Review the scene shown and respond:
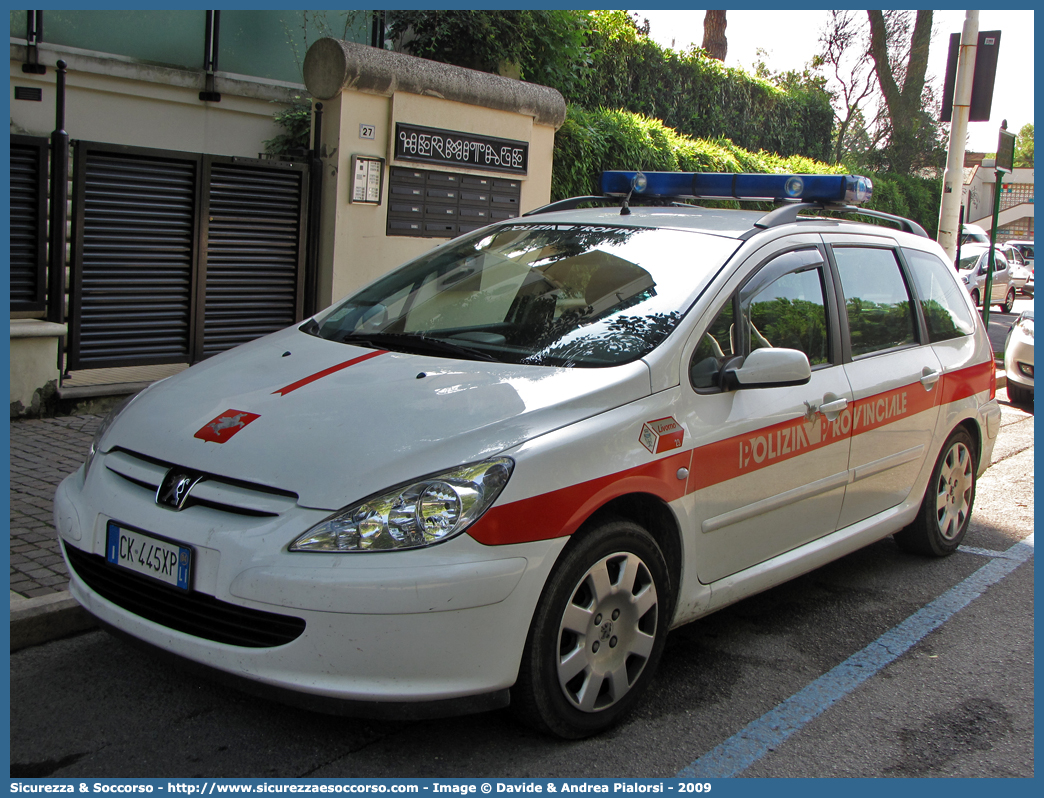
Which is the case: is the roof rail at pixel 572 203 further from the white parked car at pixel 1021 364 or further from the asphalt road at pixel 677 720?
the white parked car at pixel 1021 364

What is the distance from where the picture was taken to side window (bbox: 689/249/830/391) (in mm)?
3594

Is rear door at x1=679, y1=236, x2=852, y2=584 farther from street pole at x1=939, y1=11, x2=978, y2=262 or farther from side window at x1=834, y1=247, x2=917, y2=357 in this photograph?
street pole at x1=939, y1=11, x2=978, y2=262

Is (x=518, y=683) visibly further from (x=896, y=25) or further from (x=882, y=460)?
(x=896, y=25)

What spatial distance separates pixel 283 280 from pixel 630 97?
25.3 feet

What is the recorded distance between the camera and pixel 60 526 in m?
3.28

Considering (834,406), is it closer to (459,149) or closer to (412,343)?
(412,343)

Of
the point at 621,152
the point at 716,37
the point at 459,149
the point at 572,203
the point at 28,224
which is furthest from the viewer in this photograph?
the point at 716,37

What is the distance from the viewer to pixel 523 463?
2881 millimetres

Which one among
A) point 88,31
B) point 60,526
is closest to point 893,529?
point 60,526

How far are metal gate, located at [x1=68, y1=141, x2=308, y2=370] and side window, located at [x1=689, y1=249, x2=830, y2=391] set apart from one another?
4923mm

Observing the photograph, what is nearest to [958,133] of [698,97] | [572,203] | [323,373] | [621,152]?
[621,152]

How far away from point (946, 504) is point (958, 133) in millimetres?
7115

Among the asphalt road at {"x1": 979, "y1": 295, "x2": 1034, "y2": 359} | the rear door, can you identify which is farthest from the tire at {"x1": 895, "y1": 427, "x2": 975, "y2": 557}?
the asphalt road at {"x1": 979, "y1": 295, "x2": 1034, "y2": 359}

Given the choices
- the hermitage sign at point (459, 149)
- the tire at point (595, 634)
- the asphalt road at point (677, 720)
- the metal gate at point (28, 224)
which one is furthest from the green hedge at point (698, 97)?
the tire at point (595, 634)
